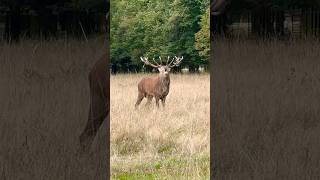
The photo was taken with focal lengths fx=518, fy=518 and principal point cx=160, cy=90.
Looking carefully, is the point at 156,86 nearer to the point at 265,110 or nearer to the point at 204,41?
the point at 265,110

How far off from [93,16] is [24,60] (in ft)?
1.75

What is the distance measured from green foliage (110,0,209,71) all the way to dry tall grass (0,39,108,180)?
43.8ft

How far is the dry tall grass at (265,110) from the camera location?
2906 mm

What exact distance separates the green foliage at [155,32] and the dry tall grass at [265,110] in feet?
42.6

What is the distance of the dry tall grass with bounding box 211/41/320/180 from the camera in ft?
9.53

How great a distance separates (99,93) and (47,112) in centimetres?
36

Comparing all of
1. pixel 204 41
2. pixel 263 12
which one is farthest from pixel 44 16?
pixel 204 41

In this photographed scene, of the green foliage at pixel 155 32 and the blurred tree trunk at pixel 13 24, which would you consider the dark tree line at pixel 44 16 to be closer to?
the blurred tree trunk at pixel 13 24

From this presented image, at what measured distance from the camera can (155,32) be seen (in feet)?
64.3

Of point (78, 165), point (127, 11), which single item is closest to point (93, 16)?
point (78, 165)

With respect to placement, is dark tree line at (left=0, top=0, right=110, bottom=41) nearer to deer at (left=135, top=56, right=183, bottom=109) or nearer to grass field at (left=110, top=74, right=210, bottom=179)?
grass field at (left=110, top=74, right=210, bottom=179)

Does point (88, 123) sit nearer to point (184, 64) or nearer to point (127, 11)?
point (184, 64)

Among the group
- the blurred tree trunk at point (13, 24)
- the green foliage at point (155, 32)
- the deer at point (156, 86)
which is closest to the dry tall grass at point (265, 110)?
the blurred tree trunk at point (13, 24)

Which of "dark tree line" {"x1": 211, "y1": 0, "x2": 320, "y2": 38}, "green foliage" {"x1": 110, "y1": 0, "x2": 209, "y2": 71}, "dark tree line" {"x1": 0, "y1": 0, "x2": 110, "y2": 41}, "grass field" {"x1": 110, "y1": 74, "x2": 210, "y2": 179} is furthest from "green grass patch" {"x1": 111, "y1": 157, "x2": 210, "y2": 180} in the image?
"green foliage" {"x1": 110, "y1": 0, "x2": 209, "y2": 71}
